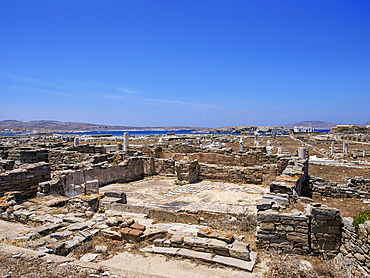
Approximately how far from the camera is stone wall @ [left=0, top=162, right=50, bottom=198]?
856cm

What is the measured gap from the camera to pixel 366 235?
4.12 m

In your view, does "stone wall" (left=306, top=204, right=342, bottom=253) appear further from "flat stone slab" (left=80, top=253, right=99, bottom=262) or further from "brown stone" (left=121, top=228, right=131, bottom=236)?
"flat stone slab" (left=80, top=253, right=99, bottom=262)

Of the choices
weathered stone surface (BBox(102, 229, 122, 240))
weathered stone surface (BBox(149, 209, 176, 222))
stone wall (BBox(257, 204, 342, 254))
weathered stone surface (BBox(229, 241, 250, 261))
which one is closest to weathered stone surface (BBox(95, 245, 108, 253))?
weathered stone surface (BBox(102, 229, 122, 240))

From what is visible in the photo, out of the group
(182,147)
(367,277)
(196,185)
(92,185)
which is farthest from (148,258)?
(182,147)

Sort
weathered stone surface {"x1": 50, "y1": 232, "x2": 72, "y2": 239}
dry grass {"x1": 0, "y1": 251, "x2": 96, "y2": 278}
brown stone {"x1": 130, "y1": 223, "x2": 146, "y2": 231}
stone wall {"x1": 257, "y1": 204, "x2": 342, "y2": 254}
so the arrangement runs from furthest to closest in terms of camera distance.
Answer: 1. brown stone {"x1": 130, "y1": 223, "x2": 146, "y2": 231}
2. weathered stone surface {"x1": 50, "y1": 232, "x2": 72, "y2": 239}
3. stone wall {"x1": 257, "y1": 204, "x2": 342, "y2": 254}
4. dry grass {"x1": 0, "y1": 251, "x2": 96, "y2": 278}

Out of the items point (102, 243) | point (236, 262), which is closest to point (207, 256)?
point (236, 262)

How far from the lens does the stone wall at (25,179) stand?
8565 mm

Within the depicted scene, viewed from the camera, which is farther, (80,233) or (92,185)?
(92,185)

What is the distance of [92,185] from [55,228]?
3523 mm

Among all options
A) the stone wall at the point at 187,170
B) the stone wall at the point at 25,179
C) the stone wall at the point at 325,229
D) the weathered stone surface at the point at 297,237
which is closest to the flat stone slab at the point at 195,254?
the weathered stone surface at the point at 297,237

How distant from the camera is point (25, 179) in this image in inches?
356

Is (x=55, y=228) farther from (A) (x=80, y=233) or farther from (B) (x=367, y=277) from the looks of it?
(B) (x=367, y=277)

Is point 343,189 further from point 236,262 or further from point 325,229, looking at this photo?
point 236,262

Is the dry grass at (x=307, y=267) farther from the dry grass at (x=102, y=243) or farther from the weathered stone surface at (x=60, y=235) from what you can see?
the weathered stone surface at (x=60, y=235)
